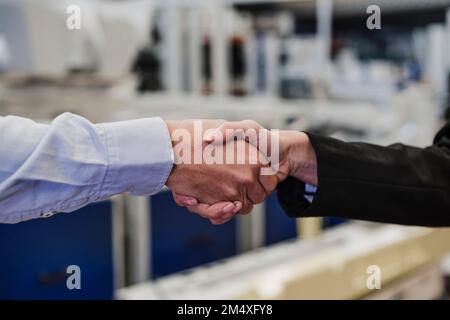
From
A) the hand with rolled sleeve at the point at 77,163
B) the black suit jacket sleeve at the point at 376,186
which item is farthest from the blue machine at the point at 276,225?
the hand with rolled sleeve at the point at 77,163

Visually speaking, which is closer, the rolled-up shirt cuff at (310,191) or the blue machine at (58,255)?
the rolled-up shirt cuff at (310,191)

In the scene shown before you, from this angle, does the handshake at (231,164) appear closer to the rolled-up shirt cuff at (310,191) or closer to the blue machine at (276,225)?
the rolled-up shirt cuff at (310,191)

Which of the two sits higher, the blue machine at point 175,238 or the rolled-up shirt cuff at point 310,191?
the rolled-up shirt cuff at point 310,191

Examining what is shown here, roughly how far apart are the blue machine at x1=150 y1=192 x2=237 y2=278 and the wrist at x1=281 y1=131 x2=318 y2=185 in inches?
37.0

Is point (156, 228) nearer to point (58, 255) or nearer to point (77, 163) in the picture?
point (58, 255)

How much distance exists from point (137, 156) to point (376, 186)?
39 cm

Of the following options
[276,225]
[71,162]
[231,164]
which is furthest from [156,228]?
[71,162]

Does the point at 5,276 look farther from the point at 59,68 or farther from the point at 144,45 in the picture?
the point at 144,45

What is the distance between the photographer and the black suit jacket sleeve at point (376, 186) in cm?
88

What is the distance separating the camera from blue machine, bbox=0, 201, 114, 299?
141 centimetres

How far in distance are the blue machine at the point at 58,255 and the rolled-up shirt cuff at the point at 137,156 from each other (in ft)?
2.10

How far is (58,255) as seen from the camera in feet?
4.91

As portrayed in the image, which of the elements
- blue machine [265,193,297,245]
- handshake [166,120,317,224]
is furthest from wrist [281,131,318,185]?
blue machine [265,193,297,245]
